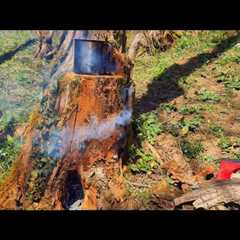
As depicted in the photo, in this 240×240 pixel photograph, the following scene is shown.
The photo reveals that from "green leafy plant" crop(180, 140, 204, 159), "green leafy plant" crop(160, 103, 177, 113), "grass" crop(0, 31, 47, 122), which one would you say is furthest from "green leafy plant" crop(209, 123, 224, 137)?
"grass" crop(0, 31, 47, 122)

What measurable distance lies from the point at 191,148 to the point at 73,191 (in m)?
1.60

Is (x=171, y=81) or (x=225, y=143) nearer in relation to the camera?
(x=225, y=143)

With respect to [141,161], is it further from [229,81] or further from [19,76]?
[19,76]

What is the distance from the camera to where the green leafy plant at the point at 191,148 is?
6.34 meters

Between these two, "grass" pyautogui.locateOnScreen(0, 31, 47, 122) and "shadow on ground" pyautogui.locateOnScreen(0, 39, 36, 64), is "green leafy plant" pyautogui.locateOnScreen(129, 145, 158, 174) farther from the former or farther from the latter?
"shadow on ground" pyautogui.locateOnScreen(0, 39, 36, 64)

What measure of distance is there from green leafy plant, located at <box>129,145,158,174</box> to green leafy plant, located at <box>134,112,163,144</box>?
0.76ft

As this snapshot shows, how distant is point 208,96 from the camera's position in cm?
707

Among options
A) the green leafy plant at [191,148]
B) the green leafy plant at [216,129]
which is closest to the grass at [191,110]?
the green leafy plant at [216,129]

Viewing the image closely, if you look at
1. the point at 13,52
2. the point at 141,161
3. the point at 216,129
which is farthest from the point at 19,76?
the point at 216,129

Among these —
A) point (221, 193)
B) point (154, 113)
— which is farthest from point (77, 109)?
point (221, 193)

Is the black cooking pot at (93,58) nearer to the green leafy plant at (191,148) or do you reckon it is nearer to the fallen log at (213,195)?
the green leafy plant at (191,148)
